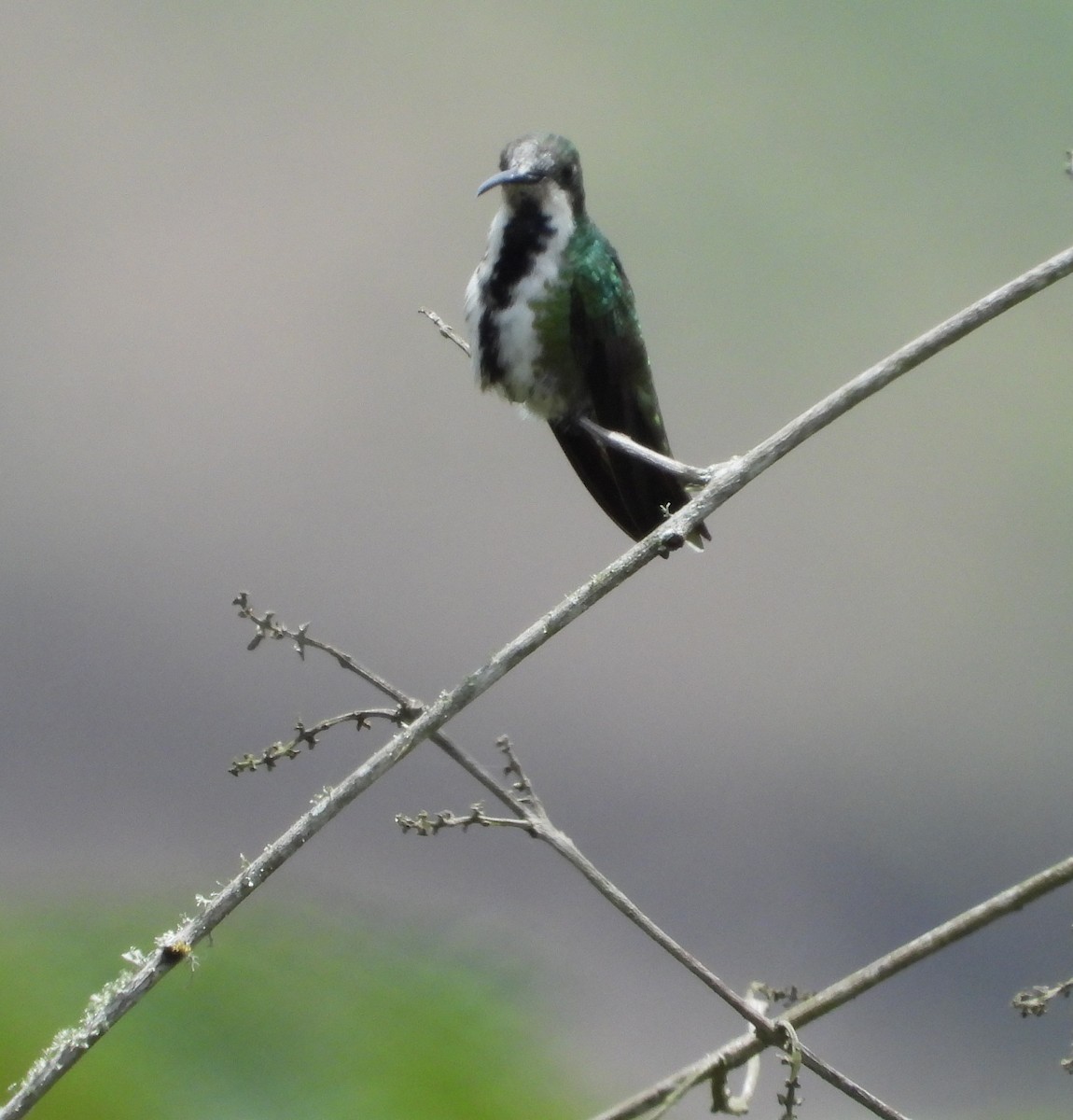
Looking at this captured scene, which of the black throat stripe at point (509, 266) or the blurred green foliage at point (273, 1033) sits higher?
the black throat stripe at point (509, 266)

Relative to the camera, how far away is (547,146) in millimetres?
995

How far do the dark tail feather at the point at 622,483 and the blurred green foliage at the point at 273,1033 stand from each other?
21.5 inches

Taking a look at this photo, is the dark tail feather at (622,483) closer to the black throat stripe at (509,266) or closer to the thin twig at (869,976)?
the black throat stripe at (509,266)

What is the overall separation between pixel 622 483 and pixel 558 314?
0.18 meters

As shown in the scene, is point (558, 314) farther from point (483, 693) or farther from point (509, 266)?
point (483, 693)

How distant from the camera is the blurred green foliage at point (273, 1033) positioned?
1.25 meters

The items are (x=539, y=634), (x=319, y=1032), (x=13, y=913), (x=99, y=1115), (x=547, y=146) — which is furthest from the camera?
(x=13, y=913)

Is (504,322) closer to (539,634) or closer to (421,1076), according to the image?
(539,634)

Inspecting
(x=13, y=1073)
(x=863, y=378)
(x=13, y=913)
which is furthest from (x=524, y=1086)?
(x=863, y=378)

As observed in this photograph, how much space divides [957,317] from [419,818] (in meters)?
0.39

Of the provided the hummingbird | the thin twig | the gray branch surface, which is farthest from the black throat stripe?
the thin twig

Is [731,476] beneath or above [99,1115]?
above

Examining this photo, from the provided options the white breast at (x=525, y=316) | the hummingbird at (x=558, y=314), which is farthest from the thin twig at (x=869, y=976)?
the white breast at (x=525, y=316)

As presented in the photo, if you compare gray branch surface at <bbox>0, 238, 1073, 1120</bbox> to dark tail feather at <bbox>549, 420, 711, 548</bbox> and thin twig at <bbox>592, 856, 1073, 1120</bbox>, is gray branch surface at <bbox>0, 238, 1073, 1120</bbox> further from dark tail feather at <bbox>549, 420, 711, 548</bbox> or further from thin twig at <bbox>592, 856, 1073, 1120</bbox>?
dark tail feather at <bbox>549, 420, 711, 548</bbox>
